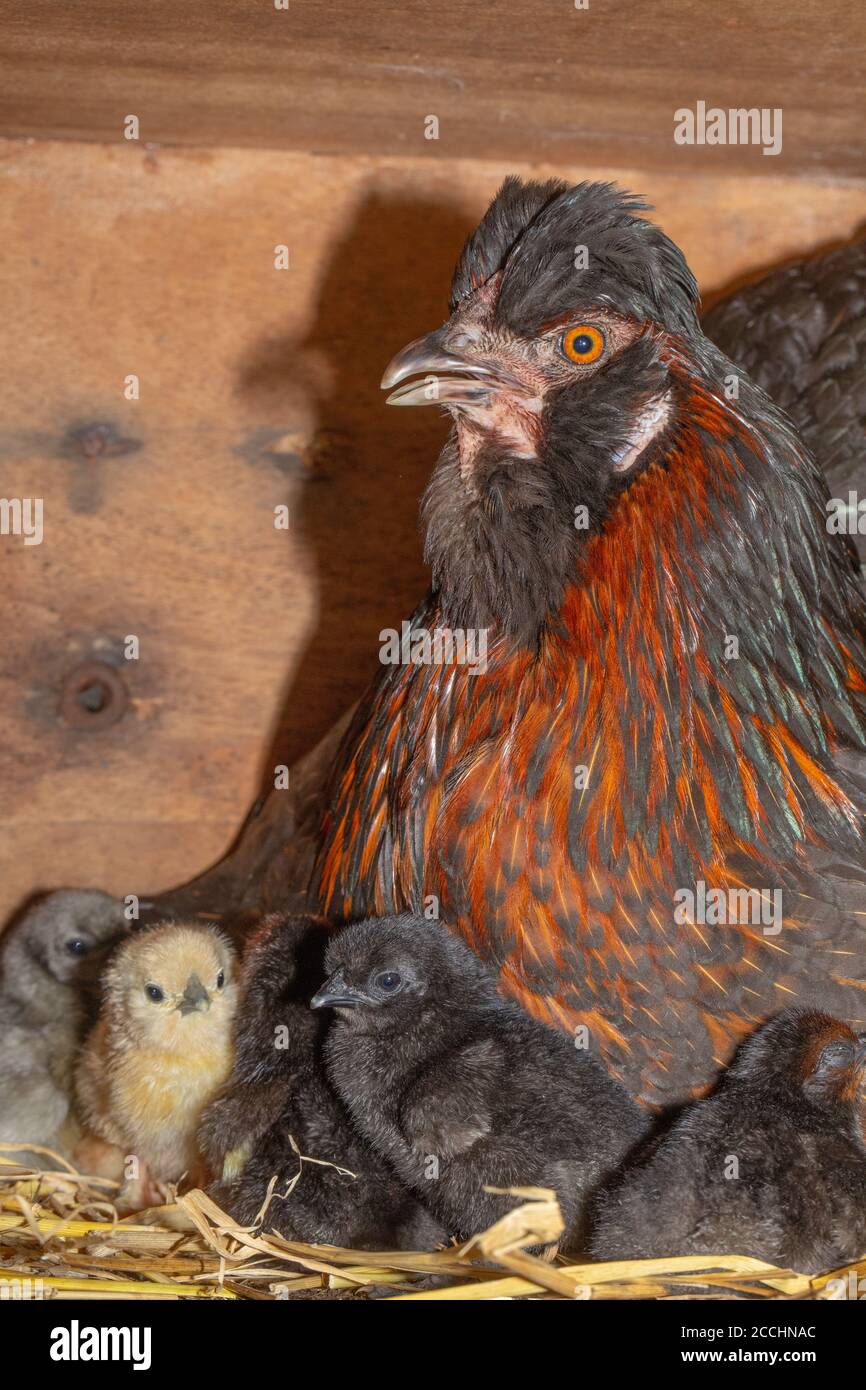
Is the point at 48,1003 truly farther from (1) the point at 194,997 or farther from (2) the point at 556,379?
(2) the point at 556,379

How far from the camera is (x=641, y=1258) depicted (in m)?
1.79

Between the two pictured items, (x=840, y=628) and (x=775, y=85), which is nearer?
A: (x=840, y=628)

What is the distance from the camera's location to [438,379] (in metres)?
1.94

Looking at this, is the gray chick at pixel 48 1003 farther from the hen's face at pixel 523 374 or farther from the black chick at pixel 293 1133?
the hen's face at pixel 523 374

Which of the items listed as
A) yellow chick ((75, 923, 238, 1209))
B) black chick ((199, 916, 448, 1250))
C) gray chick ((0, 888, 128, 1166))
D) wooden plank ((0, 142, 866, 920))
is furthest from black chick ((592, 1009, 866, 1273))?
wooden plank ((0, 142, 866, 920))

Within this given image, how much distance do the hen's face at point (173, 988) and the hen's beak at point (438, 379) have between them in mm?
992

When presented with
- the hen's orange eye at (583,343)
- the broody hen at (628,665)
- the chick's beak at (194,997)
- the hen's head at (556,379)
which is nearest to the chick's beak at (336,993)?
the broody hen at (628,665)

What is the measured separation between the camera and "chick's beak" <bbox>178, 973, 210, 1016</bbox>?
7.61 ft

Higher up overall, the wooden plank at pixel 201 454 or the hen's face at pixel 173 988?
the wooden plank at pixel 201 454

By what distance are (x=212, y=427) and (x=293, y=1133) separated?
139cm

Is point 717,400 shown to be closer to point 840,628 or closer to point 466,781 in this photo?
point 840,628

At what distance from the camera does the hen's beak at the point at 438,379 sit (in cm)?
191
